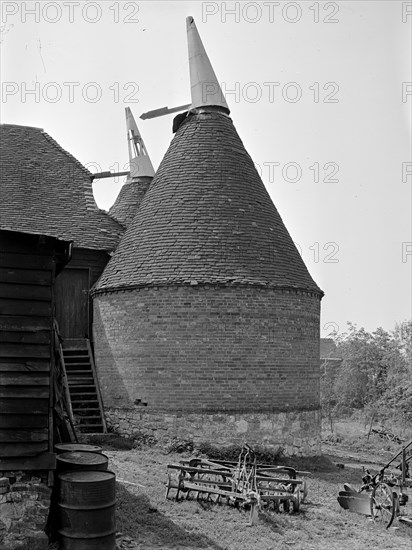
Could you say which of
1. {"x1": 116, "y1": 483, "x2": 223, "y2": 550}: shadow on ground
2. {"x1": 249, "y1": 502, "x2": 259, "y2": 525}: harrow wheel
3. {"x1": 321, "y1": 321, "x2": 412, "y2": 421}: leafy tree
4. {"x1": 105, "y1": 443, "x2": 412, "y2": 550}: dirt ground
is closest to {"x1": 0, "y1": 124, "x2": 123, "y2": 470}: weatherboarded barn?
{"x1": 116, "y1": 483, "x2": 223, "y2": 550}: shadow on ground

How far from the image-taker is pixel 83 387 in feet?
50.9

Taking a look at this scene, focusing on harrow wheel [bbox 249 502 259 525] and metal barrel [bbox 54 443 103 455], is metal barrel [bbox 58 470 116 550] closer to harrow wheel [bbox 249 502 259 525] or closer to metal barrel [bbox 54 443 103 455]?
metal barrel [bbox 54 443 103 455]

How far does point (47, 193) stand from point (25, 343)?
1138 cm

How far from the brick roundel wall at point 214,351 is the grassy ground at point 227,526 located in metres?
2.57

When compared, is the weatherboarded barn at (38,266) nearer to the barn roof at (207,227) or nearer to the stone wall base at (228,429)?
the barn roof at (207,227)

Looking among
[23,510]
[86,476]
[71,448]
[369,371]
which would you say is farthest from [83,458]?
[369,371]

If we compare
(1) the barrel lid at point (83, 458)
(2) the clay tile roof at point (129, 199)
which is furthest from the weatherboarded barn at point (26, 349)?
(2) the clay tile roof at point (129, 199)

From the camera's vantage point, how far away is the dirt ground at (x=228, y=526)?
26.4 feet

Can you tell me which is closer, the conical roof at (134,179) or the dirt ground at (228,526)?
the dirt ground at (228,526)

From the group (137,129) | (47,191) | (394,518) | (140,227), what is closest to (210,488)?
(394,518)

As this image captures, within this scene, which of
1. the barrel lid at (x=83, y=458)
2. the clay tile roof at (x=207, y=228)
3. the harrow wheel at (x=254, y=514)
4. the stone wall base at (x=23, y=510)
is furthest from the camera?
the clay tile roof at (x=207, y=228)

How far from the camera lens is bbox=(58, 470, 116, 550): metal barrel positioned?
7.14 m

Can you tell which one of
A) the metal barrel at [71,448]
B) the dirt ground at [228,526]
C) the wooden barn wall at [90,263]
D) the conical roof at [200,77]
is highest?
the conical roof at [200,77]

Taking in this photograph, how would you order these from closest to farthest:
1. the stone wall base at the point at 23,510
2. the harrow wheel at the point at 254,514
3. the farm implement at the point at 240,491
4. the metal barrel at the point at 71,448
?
the stone wall base at the point at 23,510 → the metal barrel at the point at 71,448 → the harrow wheel at the point at 254,514 → the farm implement at the point at 240,491
